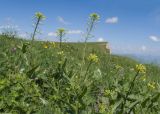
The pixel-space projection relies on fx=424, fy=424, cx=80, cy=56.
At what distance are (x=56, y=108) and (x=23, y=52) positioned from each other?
2373mm

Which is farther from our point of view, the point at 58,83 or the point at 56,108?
the point at 58,83

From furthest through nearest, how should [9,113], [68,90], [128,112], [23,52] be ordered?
[23,52], [68,90], [128,112], [9,113]

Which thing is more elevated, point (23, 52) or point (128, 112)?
point (23, 52)

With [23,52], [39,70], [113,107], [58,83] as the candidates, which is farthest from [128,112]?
[23,52]

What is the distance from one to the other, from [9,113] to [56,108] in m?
0.78

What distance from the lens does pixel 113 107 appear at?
6.11 meters

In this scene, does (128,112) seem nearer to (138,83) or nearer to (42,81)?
(42,81)

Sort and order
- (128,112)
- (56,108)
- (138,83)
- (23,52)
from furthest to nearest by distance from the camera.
A: (138,83) < (23,52) < (128,112) < (56,108)

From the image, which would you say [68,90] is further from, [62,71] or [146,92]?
[146,92]

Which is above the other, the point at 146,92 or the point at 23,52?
the point at 23,52

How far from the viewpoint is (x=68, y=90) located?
6.67 m


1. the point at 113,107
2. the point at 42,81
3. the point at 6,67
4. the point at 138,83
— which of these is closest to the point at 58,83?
the point at 42,81

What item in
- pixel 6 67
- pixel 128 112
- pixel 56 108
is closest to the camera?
pixel 56 108

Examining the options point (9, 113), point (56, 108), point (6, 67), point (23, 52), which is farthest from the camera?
point (23, 52)
